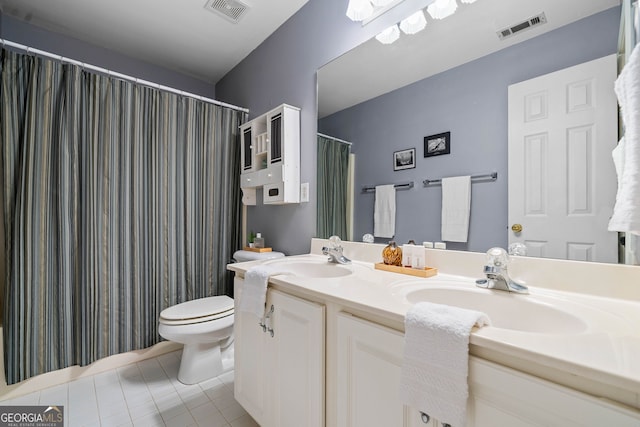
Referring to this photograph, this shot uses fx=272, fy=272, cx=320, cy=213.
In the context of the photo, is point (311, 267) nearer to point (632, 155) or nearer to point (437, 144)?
point (437, 144)

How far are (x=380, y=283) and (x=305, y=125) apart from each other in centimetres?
119

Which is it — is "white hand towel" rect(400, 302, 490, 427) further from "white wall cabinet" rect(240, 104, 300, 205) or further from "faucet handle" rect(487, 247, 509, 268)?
"white wall cabinet" rect(240, 104, 300, 205)

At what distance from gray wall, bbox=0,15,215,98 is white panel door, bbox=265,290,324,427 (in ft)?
7.85

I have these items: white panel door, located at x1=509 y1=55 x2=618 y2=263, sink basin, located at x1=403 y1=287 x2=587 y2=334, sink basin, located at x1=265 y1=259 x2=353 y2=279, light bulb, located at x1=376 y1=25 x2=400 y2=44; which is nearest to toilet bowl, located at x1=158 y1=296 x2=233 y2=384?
sink basin, located at x1=265 y1=259 x2=353 y2=279

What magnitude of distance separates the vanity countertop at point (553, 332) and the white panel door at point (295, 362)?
7 cm

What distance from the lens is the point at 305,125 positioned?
1765 mm

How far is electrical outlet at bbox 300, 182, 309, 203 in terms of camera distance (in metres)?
1.75

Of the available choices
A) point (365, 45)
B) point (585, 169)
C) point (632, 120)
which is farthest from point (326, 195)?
point (632, 120)

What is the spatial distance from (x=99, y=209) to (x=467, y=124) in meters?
2.09

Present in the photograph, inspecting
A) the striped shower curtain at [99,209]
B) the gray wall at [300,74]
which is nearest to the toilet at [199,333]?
the gray wall at [300,74]

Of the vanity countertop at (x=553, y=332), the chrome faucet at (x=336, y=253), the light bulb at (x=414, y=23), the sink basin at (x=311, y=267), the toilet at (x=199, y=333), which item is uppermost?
the light bulb at (x=414, y=23)

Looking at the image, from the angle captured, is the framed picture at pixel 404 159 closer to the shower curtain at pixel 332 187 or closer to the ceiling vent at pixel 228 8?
the shower curtain at pixel 332 187

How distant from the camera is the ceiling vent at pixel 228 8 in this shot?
1.72 metres

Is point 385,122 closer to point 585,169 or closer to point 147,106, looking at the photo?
point 585,169
